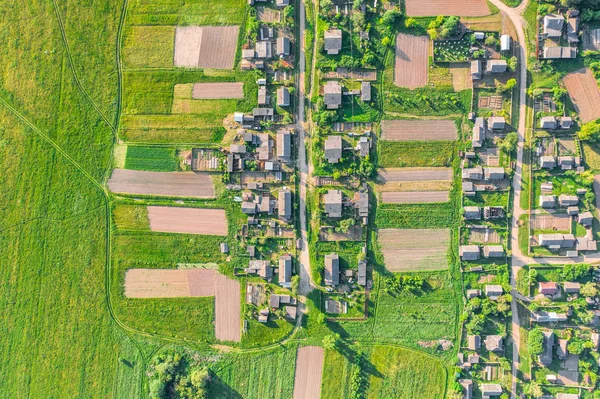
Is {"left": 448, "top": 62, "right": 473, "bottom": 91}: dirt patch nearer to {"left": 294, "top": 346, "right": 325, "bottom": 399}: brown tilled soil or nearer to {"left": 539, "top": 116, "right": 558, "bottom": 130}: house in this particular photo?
{"left": 539, "top": 116, "right": 558, "bottom": 130}: house

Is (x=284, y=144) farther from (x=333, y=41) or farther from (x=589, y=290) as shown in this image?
(x=589, y=290)

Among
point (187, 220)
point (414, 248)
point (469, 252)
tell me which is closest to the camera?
point (469, 252)

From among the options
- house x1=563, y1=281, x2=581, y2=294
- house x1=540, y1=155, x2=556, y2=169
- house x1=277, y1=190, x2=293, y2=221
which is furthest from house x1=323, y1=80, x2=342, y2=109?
house x1=563, y1=281, x2=581, y2=294

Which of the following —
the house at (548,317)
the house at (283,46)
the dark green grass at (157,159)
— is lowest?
the house at (548,317)

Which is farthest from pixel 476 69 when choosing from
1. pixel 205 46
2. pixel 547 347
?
pixel 547 347

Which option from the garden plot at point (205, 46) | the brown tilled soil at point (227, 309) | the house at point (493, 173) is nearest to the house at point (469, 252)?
the house at point (493, 173)

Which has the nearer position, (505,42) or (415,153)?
(505,42)

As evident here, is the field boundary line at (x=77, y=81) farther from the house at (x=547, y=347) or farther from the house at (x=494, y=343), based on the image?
the house at (x=547, y=347)
